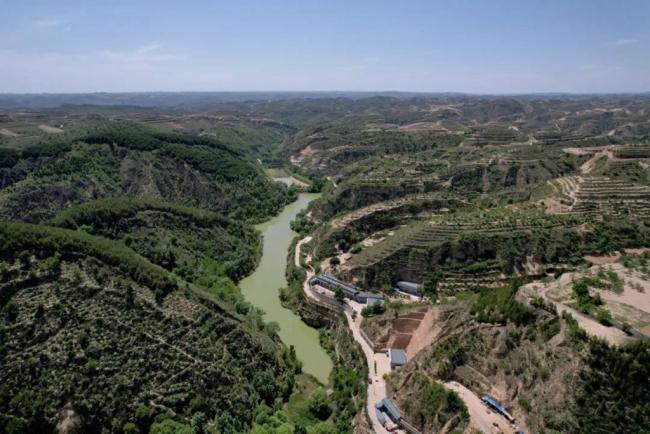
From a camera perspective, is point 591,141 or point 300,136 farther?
point 300,136

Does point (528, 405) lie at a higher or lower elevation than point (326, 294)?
higher

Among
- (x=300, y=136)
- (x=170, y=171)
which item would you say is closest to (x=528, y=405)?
(x=170, y=171)

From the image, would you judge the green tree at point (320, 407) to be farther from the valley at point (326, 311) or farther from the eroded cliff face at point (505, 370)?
the eroded cliff face at point (505, 370)

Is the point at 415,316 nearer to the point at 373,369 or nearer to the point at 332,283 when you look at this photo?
the point at 373,369

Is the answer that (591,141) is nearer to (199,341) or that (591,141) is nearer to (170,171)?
(170,171)

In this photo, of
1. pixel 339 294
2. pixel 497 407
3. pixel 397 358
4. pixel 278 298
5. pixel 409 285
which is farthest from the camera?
pixel 278 298

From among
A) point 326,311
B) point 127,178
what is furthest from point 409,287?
point 127,178
